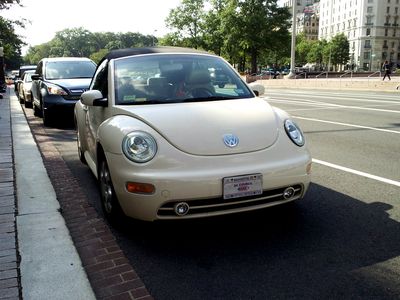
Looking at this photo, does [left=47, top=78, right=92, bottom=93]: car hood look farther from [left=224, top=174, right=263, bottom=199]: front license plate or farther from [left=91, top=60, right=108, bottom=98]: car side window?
[left=224, top=174, right=263, bottom=199]: front license plate

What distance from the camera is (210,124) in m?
3.62

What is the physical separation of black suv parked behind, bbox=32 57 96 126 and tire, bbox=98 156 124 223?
6.83 metres

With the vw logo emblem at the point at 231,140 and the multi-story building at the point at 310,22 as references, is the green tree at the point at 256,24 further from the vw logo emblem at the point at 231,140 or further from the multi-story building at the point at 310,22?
the multi-story building at the point at 310,22

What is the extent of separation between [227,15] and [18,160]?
5817cm

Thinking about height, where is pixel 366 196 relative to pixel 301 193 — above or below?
below

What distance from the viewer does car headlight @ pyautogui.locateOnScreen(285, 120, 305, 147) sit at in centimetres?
379

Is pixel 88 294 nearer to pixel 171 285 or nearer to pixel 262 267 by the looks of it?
pixel 171 285

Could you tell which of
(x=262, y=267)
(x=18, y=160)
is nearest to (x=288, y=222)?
(x=262, y=267)

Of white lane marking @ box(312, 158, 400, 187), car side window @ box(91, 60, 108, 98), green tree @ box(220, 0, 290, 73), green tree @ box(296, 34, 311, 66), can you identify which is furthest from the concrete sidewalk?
green tree @ box(296, 34, 311, 66)

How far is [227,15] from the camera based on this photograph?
61125mm

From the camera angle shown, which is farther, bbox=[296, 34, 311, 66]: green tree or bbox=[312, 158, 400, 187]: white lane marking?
bbox=[296, 34, 311, 66]: green tree

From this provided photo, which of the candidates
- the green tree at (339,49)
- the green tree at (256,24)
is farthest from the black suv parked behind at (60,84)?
the green tree at (339,49)

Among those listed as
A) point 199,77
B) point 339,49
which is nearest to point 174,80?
point 199,77

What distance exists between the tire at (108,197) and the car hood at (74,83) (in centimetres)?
694
